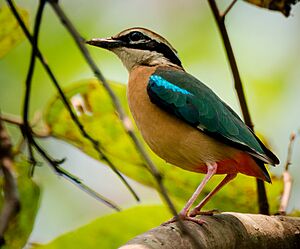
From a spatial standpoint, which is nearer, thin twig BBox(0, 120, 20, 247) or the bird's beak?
thin twig BBox(0, 120, 20, 247)

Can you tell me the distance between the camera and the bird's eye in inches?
244

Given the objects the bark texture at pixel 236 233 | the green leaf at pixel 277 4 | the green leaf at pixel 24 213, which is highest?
the green leaf at pixel 277 4

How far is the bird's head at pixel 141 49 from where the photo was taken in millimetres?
6172

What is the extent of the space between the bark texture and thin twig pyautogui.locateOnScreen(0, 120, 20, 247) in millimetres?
1073

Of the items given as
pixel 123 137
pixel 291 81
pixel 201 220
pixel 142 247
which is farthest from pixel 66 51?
pixel 142 247

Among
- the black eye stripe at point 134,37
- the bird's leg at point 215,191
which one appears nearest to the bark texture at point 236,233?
the bird's leg at point 215,191

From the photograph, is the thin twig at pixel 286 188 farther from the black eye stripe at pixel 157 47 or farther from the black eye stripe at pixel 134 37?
the black eye stripe at pixel 134 37

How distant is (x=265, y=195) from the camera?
5.66 metres

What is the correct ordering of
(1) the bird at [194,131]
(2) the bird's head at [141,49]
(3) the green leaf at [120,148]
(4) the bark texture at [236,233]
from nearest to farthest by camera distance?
(4) the bark texture at [236,233] → (1) the bird at [194,131] → (3) the green leaf at [120,148] → (2) the bird's head at [141,49]

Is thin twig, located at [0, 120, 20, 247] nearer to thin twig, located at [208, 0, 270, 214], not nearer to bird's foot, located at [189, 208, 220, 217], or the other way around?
bird's foot, located at [189, 208, 220, 217]

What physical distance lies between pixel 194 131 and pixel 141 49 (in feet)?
3.62

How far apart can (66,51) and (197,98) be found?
3.99 meters

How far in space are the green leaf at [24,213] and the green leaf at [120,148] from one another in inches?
25.2

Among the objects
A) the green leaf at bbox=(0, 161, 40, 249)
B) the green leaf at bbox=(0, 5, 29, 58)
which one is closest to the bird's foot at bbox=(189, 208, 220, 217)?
the green leaf at bbox=(0, 161, 40, 249)
